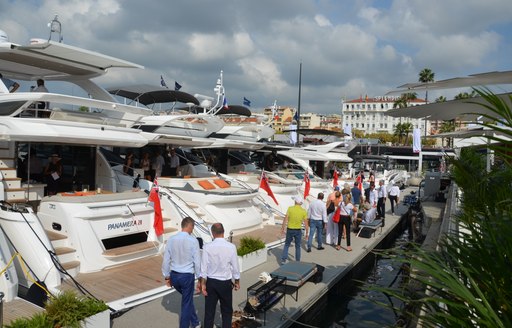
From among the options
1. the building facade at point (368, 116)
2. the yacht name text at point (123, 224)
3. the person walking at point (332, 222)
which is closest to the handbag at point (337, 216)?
the person walking at point (332, 222)

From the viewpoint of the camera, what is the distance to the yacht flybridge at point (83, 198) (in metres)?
7.72

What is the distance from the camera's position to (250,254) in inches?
386

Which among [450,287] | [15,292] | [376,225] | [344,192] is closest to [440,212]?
[376,225]

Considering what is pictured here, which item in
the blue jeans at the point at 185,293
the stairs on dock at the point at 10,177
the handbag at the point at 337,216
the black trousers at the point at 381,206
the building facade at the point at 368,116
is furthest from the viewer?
the building facade at the point at 368,116

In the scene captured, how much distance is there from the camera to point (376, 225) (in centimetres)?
1454

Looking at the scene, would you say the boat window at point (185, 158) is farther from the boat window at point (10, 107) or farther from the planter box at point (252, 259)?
the boat window at point (10, 107)

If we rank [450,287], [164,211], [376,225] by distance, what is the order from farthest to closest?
1. [376,225]
2. [164,211]
3. [450,287]

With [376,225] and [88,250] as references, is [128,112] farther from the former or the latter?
[376,225]

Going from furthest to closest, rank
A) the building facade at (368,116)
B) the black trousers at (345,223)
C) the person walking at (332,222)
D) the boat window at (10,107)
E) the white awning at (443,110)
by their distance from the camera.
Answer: the building facade at (368,116) < the person walking at (332,222) < the black trousers at (345,223) < the boat window at (10,107) < the white awning at (443,110)

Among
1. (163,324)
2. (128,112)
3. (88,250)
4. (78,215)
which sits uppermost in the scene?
(128,112)

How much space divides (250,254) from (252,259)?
0.17 m

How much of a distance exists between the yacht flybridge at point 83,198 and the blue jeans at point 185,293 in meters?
1.51

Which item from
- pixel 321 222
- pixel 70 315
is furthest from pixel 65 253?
pixel 321 222

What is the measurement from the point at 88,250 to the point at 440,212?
13.6m
